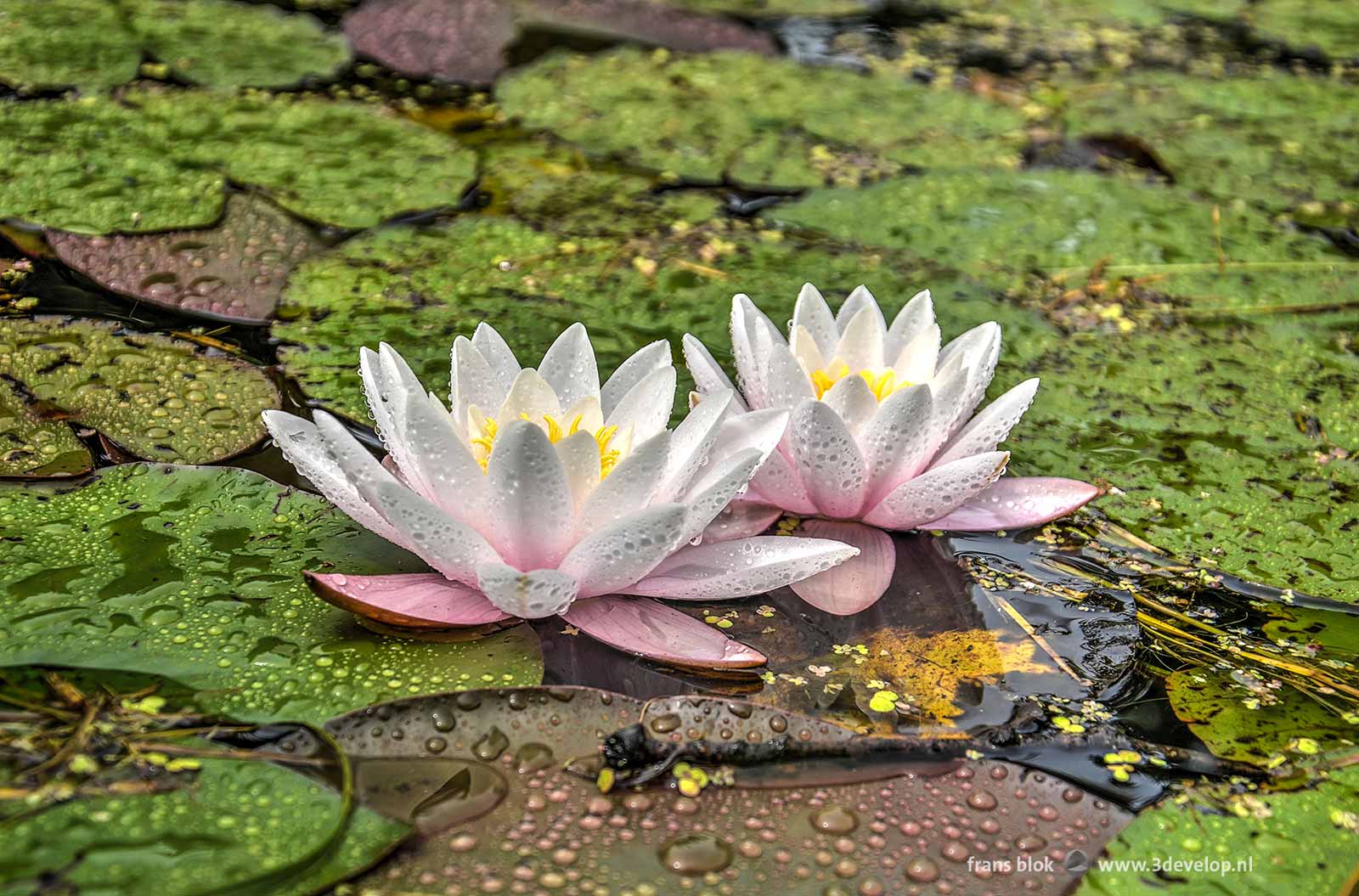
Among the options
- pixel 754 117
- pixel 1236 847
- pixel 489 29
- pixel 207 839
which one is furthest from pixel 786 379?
pixel 489 29

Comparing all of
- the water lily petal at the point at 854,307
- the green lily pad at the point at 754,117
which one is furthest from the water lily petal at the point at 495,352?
the green lily pad at the point at 754,117

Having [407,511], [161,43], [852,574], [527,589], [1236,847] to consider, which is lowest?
[1236,847]

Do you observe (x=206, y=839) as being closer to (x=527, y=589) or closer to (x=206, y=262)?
(x=527, y=589)

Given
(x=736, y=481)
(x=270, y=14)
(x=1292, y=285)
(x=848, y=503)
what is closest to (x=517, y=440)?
(x=736, y=481)

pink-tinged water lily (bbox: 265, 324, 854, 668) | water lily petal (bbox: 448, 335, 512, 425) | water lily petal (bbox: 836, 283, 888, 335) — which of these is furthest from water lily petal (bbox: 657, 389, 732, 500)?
water lily petal (bbox: 836, 283, 888, 335)

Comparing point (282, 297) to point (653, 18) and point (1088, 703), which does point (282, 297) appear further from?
point (653, 18)

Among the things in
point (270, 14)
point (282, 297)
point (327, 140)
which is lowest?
point (282, 297)
